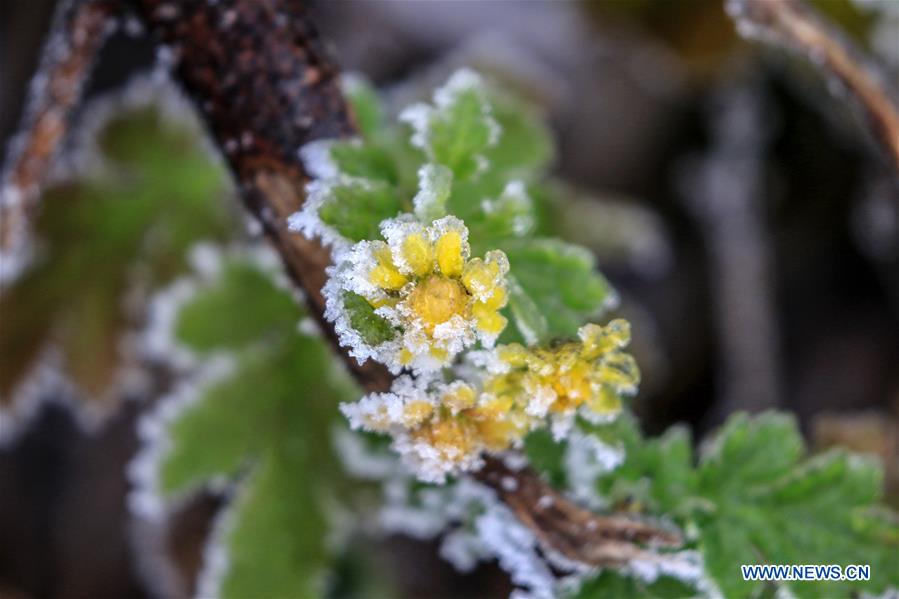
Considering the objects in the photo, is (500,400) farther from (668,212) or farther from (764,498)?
(668,212)

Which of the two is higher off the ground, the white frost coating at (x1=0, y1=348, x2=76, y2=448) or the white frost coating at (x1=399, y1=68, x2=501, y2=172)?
the white frost coating at (x1=0, y1=348, x2=76, y2=448)

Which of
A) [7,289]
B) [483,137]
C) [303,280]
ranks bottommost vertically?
[303,280]

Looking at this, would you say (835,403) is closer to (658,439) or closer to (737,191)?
(737,191)

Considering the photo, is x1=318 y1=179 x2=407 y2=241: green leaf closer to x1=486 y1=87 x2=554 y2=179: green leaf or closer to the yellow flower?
the yellow flower

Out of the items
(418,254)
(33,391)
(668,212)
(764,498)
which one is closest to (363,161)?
(418,254)

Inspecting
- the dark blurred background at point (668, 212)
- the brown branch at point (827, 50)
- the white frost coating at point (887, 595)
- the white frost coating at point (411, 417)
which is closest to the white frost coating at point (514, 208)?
the white frost coating at point (411, 417)

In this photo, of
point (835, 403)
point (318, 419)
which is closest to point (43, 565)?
point (318, 419)

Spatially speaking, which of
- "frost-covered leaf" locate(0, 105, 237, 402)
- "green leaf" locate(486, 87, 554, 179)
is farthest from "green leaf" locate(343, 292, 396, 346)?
"frost-covered leaf" locate(0, 105, 237, 402)
